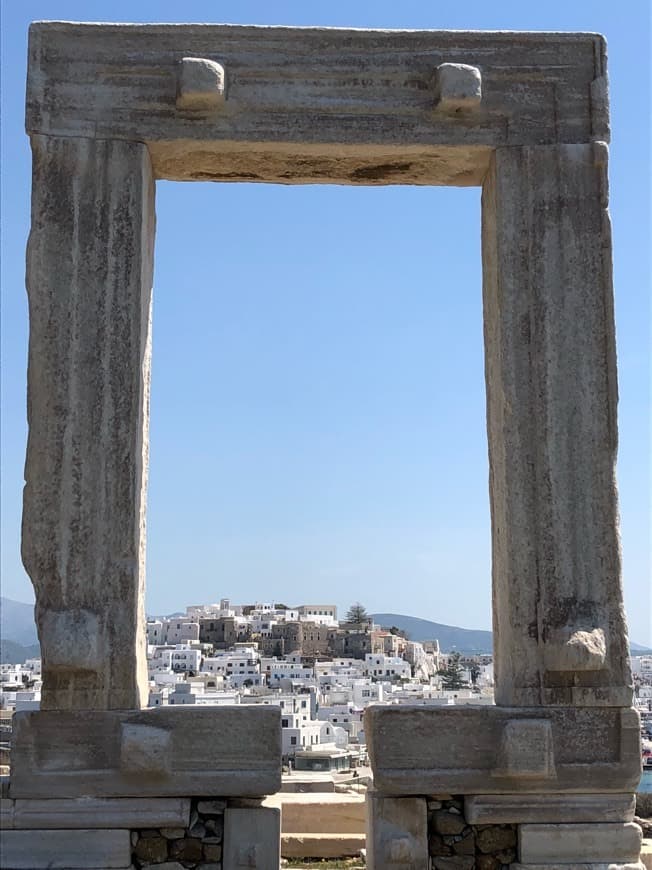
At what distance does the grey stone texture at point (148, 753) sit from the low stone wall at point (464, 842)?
3.07 ft

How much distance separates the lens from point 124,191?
6691 mm

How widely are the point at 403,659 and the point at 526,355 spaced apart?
74952 mm

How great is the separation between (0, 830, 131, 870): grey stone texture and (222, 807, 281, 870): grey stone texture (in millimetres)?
536

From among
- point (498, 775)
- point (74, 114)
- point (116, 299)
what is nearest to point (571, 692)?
point (498, 775)

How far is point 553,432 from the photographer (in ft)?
21.7

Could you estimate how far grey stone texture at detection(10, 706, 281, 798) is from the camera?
6.07m

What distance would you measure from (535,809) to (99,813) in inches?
93.1

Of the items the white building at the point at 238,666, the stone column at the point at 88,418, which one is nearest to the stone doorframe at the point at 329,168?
the stone column at the point at 88,418

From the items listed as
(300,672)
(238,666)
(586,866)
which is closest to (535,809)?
(586,866)

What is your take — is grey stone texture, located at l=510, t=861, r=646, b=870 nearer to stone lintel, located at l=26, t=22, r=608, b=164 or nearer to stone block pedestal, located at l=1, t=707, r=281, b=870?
stone block pedestal, located at l=1, t=707, r=281, b=870

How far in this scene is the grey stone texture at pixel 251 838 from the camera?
20.0 ft

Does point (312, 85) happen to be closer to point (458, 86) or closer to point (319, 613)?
point (458, 86)

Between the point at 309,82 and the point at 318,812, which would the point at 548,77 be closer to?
the point at 309,82

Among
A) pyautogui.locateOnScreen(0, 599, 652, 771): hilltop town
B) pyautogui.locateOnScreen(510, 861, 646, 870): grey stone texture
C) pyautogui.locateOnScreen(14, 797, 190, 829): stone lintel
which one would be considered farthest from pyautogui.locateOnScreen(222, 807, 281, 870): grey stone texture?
pyautogui.locateOnScreen(0, 599, 652, 771): hilltop town
